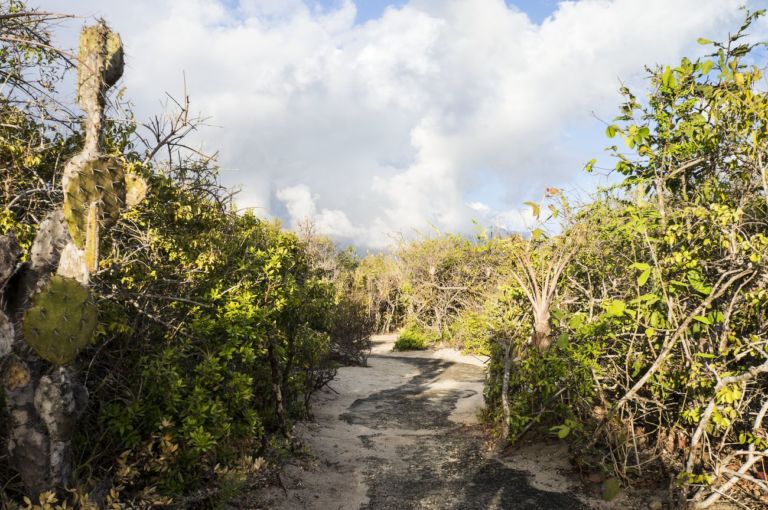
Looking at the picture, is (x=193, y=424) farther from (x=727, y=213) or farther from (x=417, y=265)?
(x=417, y=265)

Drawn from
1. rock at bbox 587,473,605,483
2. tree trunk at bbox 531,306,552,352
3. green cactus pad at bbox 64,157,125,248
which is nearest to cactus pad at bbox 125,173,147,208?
green cactus pad at bbox 64,157,125,248

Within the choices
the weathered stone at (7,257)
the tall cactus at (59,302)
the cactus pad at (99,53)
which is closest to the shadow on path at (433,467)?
the tall cactus at (59,302)

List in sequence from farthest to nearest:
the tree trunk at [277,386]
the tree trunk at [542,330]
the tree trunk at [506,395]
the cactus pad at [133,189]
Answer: the tree trunk at [506,395] < the tree trunk at [542,330] < the tree trunk at [277,386] < the cactus pad at [133,189]

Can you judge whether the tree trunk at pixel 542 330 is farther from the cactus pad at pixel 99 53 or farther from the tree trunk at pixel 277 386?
the cactus pad at pixel 99 53

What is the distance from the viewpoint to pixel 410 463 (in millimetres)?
6578

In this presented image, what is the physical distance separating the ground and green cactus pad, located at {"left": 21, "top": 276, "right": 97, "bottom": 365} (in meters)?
2.93

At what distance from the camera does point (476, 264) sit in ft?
65.2

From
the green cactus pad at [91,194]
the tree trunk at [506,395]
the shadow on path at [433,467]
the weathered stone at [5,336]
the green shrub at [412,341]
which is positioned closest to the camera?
the weathered stone at [5,336]

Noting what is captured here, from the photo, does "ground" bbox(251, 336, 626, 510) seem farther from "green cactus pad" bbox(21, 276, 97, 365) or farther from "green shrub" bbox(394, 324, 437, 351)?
"green shrub" bbox(394, 324, 437, 351)

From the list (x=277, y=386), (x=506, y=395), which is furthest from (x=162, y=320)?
(x=506, y=395)

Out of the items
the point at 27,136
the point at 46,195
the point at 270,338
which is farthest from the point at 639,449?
the point at 27,136

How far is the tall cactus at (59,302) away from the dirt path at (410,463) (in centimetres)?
257

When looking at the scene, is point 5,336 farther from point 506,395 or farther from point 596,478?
point 506,395

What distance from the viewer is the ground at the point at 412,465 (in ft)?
17.6
